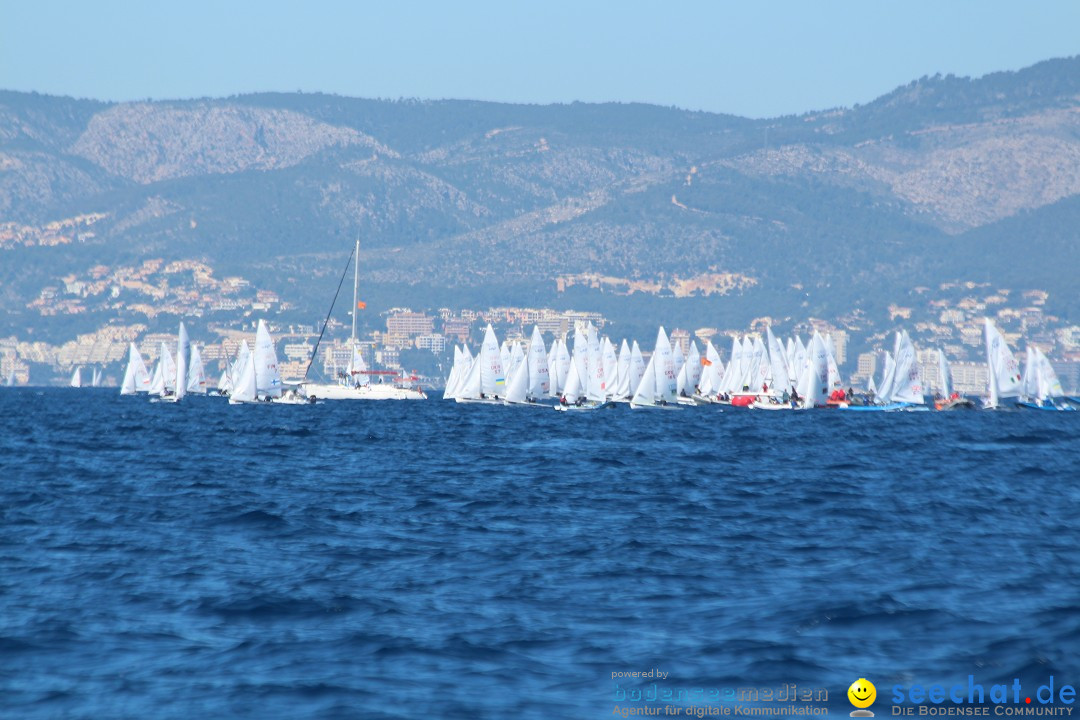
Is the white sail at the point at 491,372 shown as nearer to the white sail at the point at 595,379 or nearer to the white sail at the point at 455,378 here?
the white sail at the point at 595,379

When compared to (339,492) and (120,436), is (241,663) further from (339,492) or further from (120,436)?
(120,436)

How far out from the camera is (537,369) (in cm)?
12625

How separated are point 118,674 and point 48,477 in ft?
94.6

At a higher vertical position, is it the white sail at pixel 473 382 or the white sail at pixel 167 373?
the white sail at pixel 167 373

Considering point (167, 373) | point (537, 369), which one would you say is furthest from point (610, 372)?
point (167, 373)

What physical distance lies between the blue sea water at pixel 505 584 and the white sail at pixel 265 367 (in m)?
72.5

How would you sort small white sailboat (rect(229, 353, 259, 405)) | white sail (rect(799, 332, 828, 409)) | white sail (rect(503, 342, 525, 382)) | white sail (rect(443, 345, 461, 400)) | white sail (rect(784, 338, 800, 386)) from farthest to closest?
white sail (rect(443, 345, 461, 400)) → white sail (rect(784, 338, 800, 386)) → white sail (rect(503, 342, 525, 382)) → small white sailboat (rect(229, 353, 259, 405)) → white sail (rect(799, 332, 828, 409))

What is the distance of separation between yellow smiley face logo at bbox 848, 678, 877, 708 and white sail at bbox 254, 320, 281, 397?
10718 cm

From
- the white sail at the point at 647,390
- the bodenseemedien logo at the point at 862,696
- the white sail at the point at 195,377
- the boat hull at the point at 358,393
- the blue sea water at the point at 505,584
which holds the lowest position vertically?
the bodenseemedien logo at the point at 862,696

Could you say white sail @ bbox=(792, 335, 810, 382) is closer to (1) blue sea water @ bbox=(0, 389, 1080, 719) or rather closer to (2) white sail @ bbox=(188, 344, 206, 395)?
(2) white sail @ bbox=(188, 344, 206, 395)

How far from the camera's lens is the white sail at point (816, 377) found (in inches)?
4761

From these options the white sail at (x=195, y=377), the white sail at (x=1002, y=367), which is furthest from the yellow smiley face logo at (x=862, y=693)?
the white sail at (x=195, y=377)

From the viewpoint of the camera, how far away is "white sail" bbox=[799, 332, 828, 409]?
121 meters

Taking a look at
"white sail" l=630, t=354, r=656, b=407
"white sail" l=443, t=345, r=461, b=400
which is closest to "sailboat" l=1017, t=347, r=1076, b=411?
"white sail" l=630, t=354, r=656, b=407
